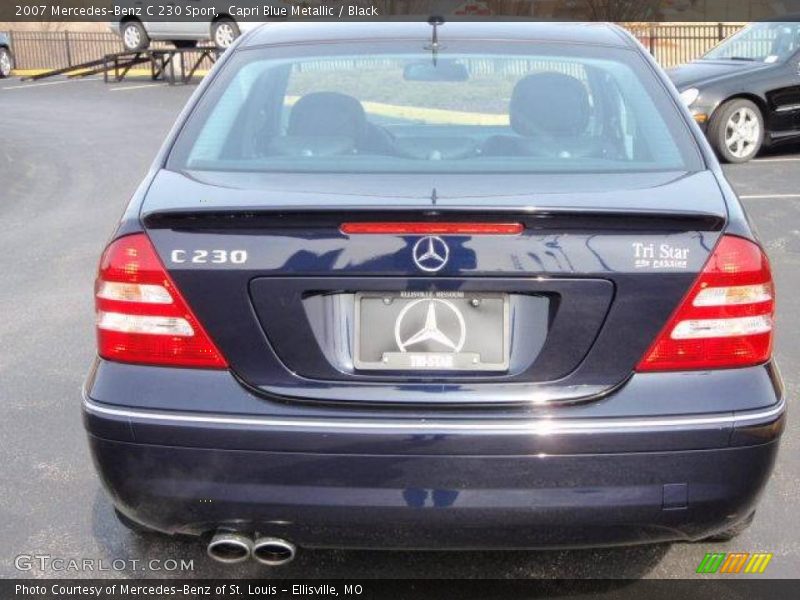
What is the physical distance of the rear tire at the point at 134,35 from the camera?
24406 millimetres

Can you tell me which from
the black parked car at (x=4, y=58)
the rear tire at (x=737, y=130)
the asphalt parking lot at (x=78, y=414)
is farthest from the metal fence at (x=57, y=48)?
the rear tire at (x=737, y=130)

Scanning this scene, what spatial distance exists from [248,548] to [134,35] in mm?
23165

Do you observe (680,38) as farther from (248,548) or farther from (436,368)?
(248,548)

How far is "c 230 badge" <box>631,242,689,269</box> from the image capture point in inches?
106

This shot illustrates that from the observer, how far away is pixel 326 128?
140 inches

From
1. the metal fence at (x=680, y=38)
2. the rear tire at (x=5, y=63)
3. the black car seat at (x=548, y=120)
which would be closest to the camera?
the black car seat at (x=548, y=120)

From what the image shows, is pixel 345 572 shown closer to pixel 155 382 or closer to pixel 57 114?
pixel 155 382

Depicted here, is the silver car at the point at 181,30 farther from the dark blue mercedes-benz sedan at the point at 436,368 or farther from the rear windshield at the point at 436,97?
the dark blue mercedes-benz sedan at the point at 436,368

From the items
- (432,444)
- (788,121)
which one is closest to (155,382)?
(432,444)

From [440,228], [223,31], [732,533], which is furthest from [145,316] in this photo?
[223,31]

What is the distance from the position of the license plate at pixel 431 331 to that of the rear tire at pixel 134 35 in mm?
23032

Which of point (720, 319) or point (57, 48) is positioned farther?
point (57, 48)

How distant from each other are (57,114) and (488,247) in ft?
53.5

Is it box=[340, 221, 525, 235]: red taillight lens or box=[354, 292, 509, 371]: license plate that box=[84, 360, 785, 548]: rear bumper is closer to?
box=[354, 292, 509, 371]: license plate
